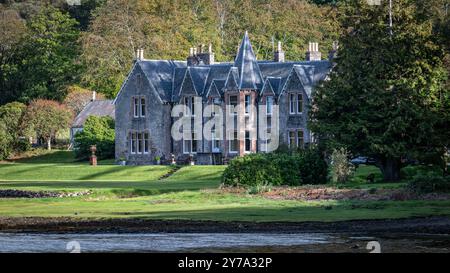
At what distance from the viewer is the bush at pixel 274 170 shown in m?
64.8

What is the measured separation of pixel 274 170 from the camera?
65500 mm

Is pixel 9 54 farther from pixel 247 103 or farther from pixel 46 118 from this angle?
pixel 247 103

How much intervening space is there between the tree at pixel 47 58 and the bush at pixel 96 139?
2671 cm

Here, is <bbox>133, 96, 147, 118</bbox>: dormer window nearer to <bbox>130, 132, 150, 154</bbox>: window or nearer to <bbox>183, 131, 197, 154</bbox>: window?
<bbox>130, 132, 150, 154</bbox>: window

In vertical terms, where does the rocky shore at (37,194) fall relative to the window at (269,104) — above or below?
below

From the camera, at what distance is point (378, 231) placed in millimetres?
42281

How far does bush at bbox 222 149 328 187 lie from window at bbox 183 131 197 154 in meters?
30.9

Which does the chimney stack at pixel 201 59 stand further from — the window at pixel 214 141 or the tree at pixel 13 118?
the tree at pixel 13 118

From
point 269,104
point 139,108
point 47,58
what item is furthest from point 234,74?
point 47,58

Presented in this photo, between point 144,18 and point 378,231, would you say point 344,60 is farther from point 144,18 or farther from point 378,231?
point 144,18

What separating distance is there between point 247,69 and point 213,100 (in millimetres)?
3917

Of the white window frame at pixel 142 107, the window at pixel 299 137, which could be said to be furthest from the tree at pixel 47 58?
the window at pixel 299 137
